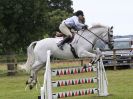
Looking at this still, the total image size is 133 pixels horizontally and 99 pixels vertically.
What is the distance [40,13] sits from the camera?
3081 cm

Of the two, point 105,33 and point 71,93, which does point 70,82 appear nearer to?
point 71,93

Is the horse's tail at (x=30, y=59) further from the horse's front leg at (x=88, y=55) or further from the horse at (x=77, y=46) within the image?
the horse's front leg at (x=88, y=55)

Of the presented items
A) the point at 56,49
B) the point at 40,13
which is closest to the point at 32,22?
the point at 40,13

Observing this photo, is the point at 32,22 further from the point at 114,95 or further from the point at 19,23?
the point at 114,95

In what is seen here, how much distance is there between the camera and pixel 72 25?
13.9 meters

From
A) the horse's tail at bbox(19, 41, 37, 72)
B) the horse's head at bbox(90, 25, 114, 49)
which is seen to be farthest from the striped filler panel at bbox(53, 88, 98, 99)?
the horse's tail at bbox(19, 41, 37, 72)

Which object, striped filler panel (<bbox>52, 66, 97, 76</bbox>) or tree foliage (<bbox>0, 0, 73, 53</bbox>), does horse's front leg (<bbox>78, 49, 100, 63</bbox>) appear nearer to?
striped filler panel (<bbox>52, 66, 97, 76</bbox>)

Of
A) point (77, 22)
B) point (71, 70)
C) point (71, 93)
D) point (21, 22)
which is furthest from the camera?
point (21, 22)

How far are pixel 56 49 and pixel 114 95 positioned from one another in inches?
87.5

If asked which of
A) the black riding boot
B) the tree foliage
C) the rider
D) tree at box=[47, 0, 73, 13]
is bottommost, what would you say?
the black riding boot

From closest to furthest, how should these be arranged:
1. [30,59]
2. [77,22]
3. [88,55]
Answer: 1. [88,55]
2. [77,22]
3. [30,59]

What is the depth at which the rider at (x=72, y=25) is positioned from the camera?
44.9 ft

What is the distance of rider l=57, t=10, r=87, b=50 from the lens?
44.9 ft

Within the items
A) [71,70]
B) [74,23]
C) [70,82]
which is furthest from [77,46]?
[70,82]
